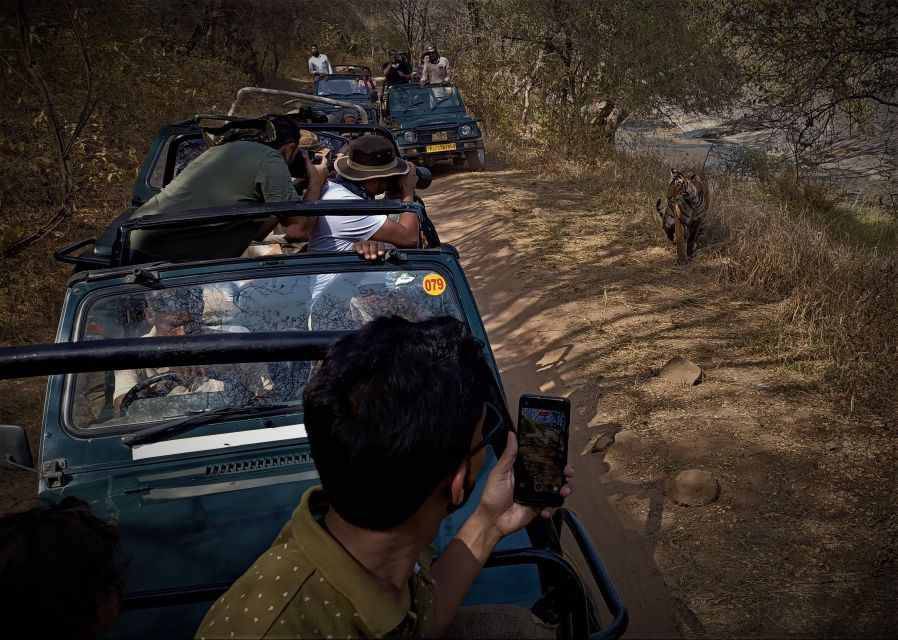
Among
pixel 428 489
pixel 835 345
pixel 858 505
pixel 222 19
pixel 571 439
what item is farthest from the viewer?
pixel 222 19

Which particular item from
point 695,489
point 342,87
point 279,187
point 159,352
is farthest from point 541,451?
point 342,87

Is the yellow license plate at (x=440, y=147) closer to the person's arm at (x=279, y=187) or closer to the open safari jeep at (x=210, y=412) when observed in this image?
the person's arm at (x=279, y=187)

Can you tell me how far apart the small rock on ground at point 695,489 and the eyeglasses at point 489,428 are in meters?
2.74

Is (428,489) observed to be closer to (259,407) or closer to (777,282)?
(259,407)

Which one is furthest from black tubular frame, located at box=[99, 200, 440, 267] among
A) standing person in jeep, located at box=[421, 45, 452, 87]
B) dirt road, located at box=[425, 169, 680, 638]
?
standing person in jeep, located at box=[421, 45, 452, 87]

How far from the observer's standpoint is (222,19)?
21.2 m

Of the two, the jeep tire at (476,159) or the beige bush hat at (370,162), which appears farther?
the jeep tire at (476,159)

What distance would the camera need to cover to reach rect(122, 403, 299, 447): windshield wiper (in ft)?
7.93

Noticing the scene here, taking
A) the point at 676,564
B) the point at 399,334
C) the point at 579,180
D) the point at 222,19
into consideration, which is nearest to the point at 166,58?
the point at 579,180

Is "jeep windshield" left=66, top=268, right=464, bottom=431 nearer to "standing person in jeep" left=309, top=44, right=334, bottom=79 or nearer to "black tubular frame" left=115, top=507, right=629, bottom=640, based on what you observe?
"black tubular frame" left=115, top=507, right=629, bottom=640

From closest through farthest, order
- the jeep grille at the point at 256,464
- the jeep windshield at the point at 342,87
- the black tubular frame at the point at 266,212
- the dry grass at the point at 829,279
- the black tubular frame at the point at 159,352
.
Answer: the black tubular frame at the point at 159,352 < the jeep grille at the point at 256,464 < the black tubular frame at the point at 266,212 < the dry grass at the point at 829,279 < the jeep windshield at the point at 342,87

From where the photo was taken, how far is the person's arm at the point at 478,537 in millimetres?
1580

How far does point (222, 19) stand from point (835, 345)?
2063 cm

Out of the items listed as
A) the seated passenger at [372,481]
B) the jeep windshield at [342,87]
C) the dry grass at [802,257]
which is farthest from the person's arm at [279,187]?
the jeep windshield at [342,87]
